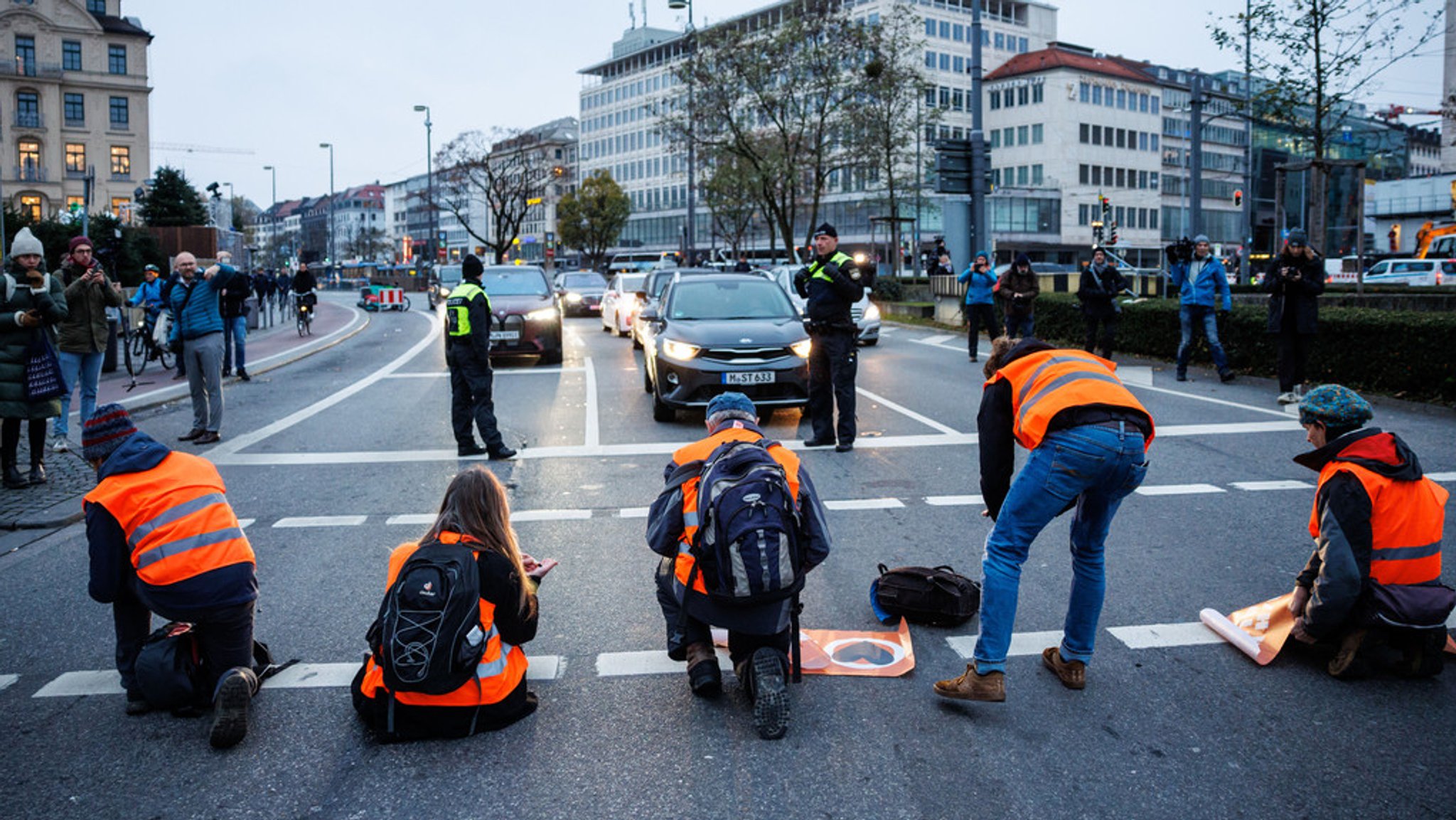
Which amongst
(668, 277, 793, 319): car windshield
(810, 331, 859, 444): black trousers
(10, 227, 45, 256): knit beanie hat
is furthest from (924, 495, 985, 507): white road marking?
(10, 227, 45, 256): knit beanie hat

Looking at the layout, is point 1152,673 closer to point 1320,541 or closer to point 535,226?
point 1320,541

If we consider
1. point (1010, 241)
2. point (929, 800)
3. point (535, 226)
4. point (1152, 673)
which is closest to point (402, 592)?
point (929, 800)

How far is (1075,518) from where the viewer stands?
449 cm

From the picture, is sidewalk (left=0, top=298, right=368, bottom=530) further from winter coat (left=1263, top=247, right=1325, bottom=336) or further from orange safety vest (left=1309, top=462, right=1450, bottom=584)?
winter coat (left=1263, top=247, right=1325, bottom=336)

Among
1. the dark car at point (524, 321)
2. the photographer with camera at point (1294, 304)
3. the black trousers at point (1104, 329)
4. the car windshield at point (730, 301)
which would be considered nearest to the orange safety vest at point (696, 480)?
the car windshield at point (730, 301)

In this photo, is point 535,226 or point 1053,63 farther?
point 535,226

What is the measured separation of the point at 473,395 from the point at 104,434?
6078mm

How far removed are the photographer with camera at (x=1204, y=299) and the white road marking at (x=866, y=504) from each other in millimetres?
8828

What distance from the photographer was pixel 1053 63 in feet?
286

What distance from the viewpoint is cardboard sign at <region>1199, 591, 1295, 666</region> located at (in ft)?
15.5

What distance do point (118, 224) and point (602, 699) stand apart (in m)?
43.2

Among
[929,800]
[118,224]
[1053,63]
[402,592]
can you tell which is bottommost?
[929,800]

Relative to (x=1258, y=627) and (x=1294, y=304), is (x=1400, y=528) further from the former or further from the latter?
(x=1294, y=304)

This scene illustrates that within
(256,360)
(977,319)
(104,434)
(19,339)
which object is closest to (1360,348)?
(977,319)
